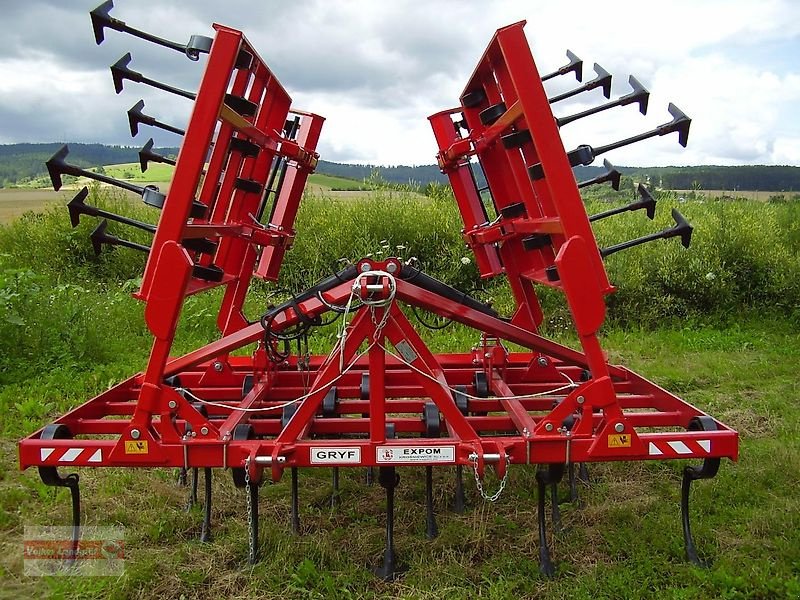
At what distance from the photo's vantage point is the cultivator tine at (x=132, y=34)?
3.79 metres

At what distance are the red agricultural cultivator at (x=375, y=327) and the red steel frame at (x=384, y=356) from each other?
10 millimetres

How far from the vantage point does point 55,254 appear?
12227 millimetres

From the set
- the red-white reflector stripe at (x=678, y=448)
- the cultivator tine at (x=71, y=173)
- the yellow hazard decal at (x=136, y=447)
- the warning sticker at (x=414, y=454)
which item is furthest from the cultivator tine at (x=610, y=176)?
the yellow hazard decal at (x=136, y=447)

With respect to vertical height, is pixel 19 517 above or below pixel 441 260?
below

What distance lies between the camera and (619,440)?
10.8 ft

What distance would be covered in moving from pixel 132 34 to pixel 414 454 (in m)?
3.03

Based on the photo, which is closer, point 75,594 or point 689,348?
point 75,594

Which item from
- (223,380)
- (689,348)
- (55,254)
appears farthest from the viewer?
(55,254)

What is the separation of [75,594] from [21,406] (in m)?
3.12

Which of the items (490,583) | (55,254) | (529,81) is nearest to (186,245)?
(529,81)

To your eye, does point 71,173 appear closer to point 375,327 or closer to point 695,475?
point 375,327

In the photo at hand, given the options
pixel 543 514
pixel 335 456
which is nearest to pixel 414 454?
pixel 335 456

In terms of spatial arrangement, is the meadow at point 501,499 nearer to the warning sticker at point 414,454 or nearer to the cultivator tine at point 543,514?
the cultivator tine at point 543,514

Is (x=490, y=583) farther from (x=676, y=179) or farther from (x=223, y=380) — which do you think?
(x=676, y=179)
